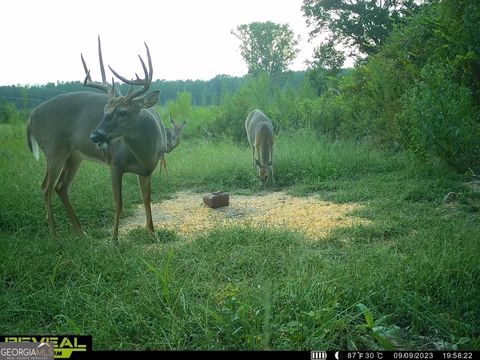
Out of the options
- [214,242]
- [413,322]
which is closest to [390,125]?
[214,242]

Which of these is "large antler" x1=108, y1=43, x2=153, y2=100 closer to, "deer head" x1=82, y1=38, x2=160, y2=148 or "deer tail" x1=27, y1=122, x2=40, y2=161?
"deer head" x1=82, y1=38, x2=160, y2=148

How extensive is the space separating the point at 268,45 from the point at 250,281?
22.9 meters

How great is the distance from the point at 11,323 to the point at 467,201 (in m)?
5.13

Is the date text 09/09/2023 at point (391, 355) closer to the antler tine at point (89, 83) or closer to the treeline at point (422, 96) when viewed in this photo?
the antler tine at point (89, 83)

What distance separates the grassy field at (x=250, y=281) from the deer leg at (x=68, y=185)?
20 centimetres

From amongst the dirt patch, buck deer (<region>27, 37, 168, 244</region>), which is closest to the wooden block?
the dirt patch

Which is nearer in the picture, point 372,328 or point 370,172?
point 372,328

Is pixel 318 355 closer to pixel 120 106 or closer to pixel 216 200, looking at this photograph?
pixel 120 106

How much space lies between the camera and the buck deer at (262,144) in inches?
325

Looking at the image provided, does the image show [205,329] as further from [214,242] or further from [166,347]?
[214,242]

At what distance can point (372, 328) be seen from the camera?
2266mm

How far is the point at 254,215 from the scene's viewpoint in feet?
19.0

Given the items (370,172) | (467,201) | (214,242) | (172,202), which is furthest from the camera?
(370,172)

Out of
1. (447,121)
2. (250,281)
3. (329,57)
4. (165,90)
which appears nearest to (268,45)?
(329,57)
